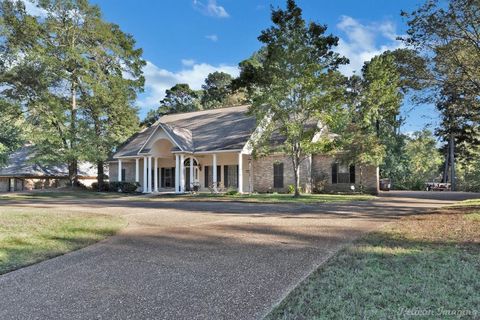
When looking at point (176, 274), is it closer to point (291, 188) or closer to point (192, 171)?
point (291, 188)

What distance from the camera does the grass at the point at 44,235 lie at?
643cm

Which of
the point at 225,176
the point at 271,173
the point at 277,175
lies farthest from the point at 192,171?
the point at 277,175

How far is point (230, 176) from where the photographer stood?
85.7ft

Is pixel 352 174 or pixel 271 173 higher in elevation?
pixel 271 173

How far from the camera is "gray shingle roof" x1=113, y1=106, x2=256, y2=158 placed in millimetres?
24781

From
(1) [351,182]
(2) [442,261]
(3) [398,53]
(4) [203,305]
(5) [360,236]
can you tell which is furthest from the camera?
(1) [351,182]

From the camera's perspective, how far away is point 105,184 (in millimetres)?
29625

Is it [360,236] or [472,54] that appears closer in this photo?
[360,236]

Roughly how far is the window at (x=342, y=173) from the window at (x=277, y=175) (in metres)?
3.73

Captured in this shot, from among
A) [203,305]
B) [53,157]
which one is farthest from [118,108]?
[203,305]

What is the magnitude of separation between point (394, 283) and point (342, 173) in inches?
819

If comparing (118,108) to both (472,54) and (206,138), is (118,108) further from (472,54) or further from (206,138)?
(472,54)

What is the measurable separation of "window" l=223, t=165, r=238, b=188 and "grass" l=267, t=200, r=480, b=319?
18.9 meters

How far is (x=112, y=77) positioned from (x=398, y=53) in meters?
21.7
